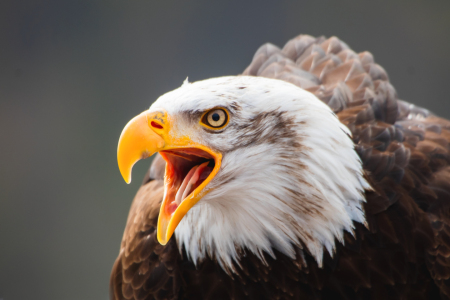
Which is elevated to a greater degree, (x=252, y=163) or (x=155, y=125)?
(x=155, y=125)

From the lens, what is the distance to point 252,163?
953 mm

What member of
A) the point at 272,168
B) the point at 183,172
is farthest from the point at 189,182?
the point at 272,168

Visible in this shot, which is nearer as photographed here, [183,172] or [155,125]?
[155,125]

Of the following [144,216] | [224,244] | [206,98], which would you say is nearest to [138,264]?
[144,216]

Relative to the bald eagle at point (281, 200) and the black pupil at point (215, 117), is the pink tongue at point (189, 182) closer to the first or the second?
the bald eagle at point (281, 200)

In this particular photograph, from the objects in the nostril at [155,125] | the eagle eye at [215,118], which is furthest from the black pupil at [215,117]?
the nostril at [155,125]

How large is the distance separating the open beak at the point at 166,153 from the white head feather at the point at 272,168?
0.02m

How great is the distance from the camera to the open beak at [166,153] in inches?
34.8

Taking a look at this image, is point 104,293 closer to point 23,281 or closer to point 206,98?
point 23,281

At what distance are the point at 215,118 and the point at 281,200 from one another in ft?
0.73

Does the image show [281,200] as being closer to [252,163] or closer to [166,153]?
[252,163]

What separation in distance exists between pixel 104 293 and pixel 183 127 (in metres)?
2.14

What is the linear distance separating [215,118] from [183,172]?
155 mm

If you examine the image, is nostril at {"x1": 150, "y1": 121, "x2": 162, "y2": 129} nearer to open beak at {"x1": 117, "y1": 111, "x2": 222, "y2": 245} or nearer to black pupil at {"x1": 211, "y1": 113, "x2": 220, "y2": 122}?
open beak at {"x1": 117, "y1": 111, "x2": 222, "y2": 245}
